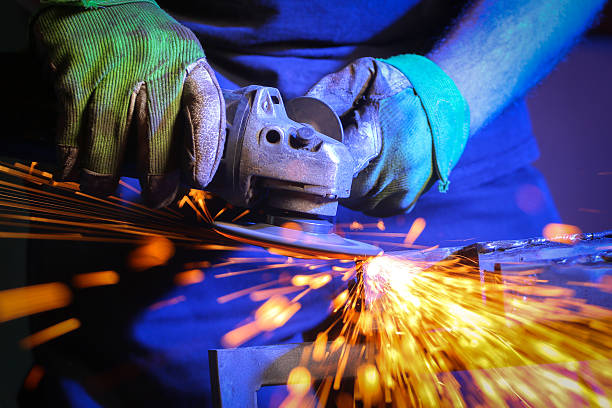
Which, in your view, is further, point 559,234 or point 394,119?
point 559,234

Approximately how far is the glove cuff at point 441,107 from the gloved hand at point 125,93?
2.14 feet

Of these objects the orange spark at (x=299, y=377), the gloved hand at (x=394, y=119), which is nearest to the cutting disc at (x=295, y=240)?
the orange spark at (x=299, y=377)

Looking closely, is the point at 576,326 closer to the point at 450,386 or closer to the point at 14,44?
the point at 450,386

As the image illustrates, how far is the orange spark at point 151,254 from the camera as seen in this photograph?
1.23 m

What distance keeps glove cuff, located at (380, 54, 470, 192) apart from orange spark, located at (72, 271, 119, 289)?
39.0 inches

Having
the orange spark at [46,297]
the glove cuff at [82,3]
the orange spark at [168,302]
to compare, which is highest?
the glove cuff at [82,3]

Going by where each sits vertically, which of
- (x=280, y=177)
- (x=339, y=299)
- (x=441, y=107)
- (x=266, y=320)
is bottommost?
(x=266, y=320)

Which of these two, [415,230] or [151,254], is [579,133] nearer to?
[415,230]

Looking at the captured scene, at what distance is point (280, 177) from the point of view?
836 mm

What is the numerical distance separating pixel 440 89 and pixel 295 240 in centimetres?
72

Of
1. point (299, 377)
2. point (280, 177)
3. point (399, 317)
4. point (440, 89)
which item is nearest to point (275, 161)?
point (280, 177)

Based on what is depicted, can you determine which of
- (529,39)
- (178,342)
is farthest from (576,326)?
(178,342)

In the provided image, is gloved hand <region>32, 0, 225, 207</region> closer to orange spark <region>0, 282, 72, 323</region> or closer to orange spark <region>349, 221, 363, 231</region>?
orange spark <region>0, 282, 72, 323</region>

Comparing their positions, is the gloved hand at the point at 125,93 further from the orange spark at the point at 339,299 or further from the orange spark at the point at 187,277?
the orange spark at the point at 339,299
